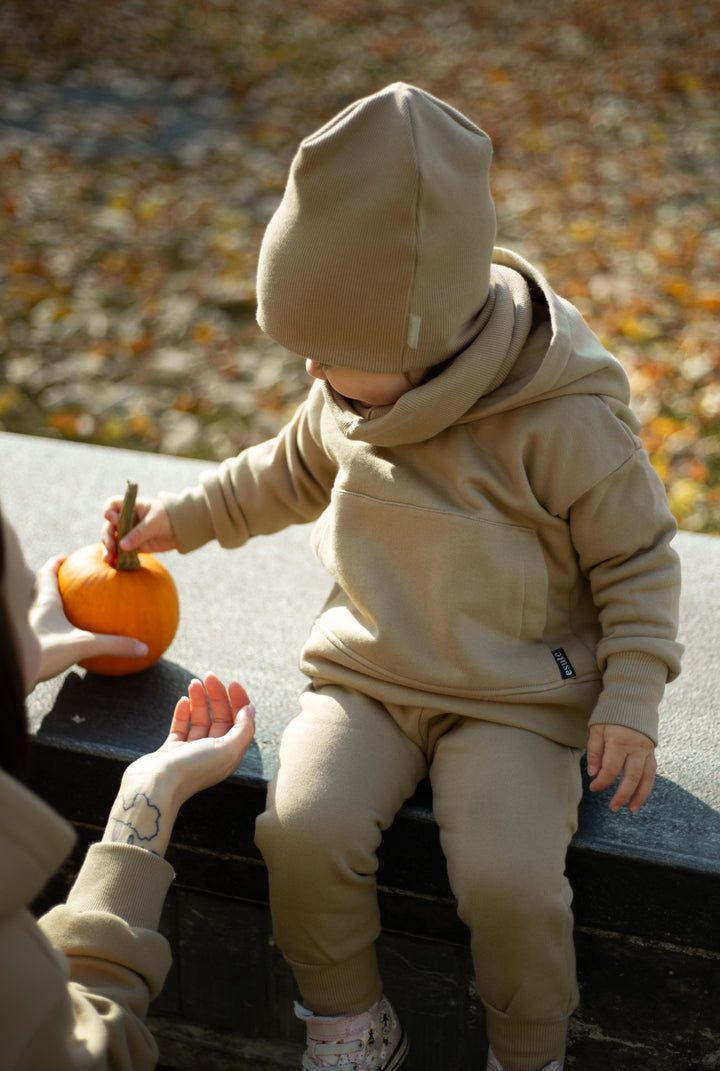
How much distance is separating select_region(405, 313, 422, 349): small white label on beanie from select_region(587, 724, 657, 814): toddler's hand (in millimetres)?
679

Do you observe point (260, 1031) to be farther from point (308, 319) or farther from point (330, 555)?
point (308, 319)

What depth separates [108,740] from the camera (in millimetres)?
2074

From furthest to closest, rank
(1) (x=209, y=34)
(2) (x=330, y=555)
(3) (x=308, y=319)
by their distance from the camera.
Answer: (1) (x=209, y=34) < (2) (x=330, y=555) < (3) (x=308, y=319)

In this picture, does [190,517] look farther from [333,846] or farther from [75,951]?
[75,951]

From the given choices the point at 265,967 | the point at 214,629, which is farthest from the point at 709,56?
the point at 265,967

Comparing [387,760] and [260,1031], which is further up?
[387,760]

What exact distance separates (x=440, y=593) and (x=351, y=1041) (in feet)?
2.45

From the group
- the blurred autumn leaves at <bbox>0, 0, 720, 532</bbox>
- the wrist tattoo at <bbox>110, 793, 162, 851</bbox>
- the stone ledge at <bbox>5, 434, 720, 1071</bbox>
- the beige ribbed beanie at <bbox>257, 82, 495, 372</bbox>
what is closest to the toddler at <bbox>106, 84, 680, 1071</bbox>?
the beige ribbed beanie at <bbox>257, 82, 495, 372</bbox>

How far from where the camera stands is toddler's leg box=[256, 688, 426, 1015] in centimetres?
176

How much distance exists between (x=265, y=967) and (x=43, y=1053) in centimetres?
93

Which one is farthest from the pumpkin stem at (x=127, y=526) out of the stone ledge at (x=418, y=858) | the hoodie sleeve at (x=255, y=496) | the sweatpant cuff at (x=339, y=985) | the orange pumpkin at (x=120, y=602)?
the sweatpant cuff at (x=339, y=985)

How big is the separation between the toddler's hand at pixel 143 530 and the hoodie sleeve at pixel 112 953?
2.44 feet

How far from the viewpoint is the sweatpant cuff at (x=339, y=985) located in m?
1.80

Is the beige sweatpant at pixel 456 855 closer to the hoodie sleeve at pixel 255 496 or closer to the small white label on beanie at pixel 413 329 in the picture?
the hoodie sleeve at pixel 255 496
